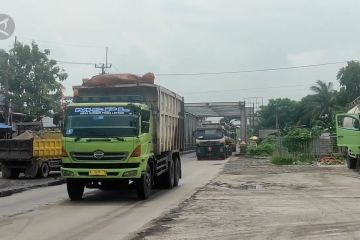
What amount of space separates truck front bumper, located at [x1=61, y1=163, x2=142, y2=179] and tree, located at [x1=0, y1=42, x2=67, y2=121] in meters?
28.2

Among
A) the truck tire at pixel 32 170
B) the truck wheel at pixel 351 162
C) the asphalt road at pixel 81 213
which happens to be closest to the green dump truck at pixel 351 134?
the truck wheel at pixel 351 162

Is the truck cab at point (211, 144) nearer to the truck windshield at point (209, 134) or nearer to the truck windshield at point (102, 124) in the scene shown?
the truck windshield at point (209, 134)

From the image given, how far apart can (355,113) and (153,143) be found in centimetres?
1432

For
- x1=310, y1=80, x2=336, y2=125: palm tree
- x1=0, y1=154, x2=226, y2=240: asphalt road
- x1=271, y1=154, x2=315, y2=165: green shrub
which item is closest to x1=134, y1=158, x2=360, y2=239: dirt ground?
x1=0, y1=154, x2=226, y2=240: asphalt road

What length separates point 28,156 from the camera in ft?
71.1

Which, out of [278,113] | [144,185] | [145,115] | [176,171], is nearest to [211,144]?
[176,171]

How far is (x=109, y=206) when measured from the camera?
44.1 ft

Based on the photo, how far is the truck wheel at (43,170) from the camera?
72.8 feet

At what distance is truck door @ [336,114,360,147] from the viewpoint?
2578cm

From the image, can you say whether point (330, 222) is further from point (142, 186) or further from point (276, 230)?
point (142, 186)

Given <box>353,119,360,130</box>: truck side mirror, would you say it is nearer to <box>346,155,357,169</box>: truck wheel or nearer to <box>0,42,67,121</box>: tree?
<box>346,155,357,169</box>: truck wheel

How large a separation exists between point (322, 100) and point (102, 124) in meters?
69.7

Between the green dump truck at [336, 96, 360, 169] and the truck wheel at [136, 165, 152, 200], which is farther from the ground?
the green dump truck at [336, 96, 360, 169]

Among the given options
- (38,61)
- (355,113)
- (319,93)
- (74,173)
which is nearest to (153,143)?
(74,173)
